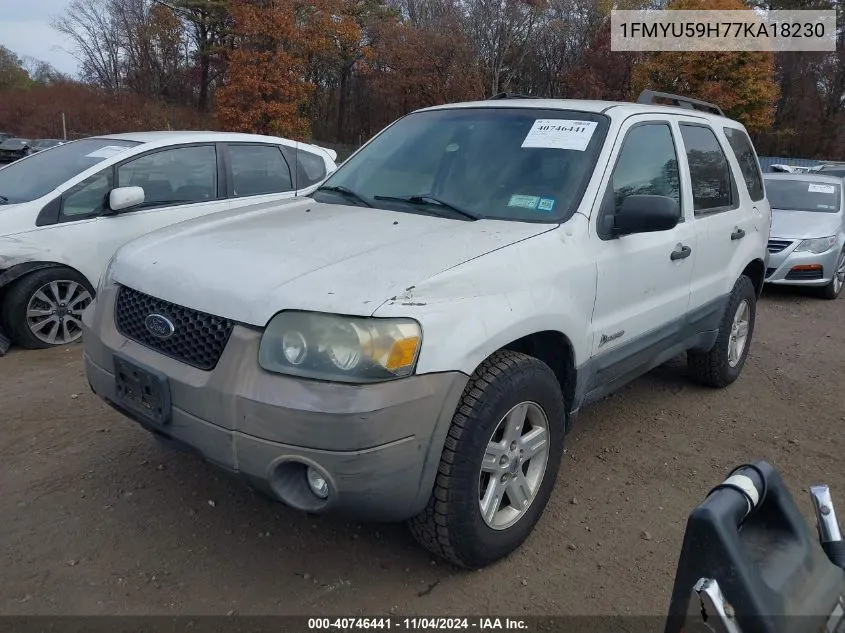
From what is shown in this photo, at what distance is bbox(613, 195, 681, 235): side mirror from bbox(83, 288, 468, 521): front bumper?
1238 mm

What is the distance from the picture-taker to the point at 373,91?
3650 centimetres

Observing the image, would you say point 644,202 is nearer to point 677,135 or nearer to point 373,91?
point 677,135

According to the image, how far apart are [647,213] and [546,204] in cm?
44

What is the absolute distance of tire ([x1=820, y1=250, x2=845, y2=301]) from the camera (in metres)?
8.54

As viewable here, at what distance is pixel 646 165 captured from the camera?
12.0 feet

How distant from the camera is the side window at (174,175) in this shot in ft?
18.7

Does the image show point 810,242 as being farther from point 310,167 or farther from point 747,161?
point 310,167

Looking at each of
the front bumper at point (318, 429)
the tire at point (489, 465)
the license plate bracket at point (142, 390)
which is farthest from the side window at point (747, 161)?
the license plate bracket at point (142, 390)

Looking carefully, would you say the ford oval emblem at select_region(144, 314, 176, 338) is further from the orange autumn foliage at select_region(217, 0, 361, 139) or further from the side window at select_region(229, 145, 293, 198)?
the orange autumn foliage at select_region(217, 0, 361, 139)

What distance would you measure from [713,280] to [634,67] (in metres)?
32.4

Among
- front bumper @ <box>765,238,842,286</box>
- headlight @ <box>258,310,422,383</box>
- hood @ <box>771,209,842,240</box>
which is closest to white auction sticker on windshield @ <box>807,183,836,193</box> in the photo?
hood @ <box>771,209,842,240</box>

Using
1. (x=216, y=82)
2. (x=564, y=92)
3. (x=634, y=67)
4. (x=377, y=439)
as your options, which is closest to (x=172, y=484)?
(x=377, y=439)

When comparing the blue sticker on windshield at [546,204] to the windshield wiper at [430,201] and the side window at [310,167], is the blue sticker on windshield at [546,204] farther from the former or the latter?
the side window at [310,167]

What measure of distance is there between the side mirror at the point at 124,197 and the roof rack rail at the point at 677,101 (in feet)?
12.1
